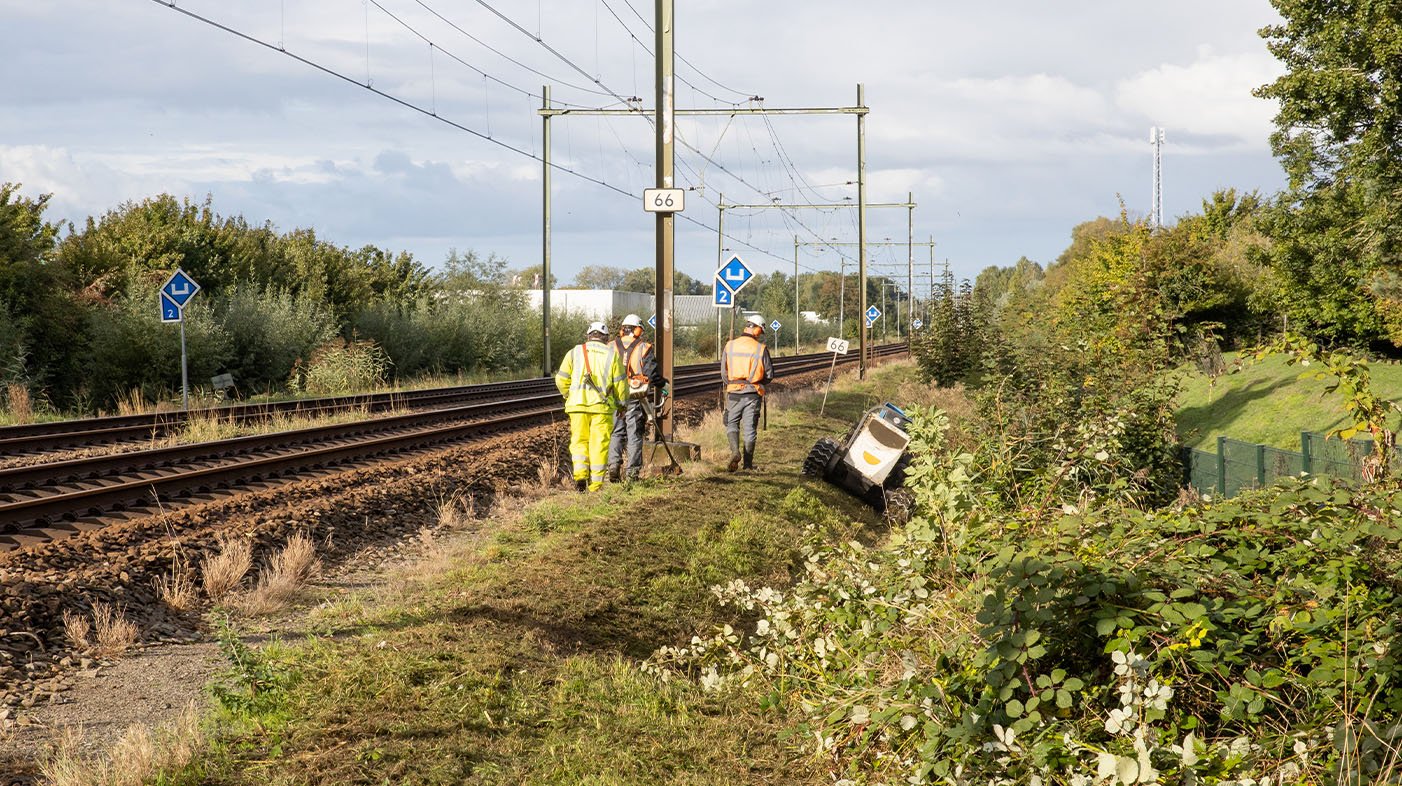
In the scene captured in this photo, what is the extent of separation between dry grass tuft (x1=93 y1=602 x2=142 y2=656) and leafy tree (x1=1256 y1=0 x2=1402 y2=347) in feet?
68.0

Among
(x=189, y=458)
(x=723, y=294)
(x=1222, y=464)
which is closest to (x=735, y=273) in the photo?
(x=723, y=294)

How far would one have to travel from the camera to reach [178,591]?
8312 mm

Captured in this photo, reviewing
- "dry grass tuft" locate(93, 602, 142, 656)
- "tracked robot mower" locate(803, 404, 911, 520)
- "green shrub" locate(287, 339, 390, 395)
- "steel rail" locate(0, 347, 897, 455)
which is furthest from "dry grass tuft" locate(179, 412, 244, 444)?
"green shrub" locate(287, 339, 390, 395)

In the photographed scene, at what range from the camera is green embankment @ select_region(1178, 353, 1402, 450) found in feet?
77.4

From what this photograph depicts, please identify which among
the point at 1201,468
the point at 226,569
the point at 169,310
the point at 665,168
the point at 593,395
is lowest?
the point at 1201,468

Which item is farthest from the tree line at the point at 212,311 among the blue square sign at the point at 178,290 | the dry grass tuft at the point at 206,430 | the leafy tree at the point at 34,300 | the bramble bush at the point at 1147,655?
the bramble bush at the point at 1147,655

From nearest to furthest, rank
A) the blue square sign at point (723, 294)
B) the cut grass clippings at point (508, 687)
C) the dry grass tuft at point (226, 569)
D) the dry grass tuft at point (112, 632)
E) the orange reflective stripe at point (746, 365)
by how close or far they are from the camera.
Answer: the cut grass clippings at point (508, 687) < the dry grass tuft at point (112, 632) < the dry grass tuft at point (226, 569) < the orange reflective stripe at point (746, 365) < the blue square sign at point (723, 294)

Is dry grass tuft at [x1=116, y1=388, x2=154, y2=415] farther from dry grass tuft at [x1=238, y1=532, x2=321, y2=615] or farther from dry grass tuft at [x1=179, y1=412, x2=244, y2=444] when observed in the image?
dry grass tuft at [x1=238, y1=532, x2=321, y2=615]

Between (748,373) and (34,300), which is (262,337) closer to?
(34,300)

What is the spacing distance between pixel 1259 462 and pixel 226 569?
12815mm

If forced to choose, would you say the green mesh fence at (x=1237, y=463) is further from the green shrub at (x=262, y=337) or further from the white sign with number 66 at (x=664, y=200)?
the green shrub at (x=262, y=337)

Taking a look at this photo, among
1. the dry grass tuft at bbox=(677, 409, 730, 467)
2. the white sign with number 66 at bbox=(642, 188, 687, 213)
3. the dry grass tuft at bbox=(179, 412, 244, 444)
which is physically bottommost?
the dry grass tuft at bbox=(677, 409, 730, 467)

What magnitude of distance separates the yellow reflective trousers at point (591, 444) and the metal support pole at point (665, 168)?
3025 millimetres

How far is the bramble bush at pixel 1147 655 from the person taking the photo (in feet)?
13.9
